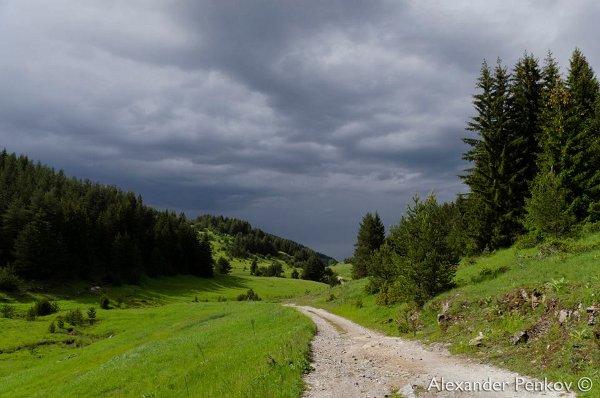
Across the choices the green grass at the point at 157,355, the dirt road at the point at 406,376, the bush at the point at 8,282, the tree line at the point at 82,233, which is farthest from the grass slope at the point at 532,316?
the tree line at the point at 82,233

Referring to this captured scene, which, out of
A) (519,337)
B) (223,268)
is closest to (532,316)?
(519,337)

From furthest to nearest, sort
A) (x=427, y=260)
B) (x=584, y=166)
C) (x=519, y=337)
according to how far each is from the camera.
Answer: (x=584, y=166) < (x=427, y=260) < (x=519, y=337)

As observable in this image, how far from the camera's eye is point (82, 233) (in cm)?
11069

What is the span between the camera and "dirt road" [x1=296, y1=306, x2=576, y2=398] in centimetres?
1232

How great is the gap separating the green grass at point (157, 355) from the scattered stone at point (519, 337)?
9.31m

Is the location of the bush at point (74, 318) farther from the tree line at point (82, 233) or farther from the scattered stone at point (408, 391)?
the scattered stone at point (408, 391)

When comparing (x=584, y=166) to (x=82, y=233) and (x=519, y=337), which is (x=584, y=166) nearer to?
(x=519, y=337)

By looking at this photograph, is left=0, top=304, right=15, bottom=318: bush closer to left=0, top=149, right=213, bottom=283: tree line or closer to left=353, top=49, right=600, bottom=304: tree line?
left=0, top=149, right=213, bottom=283: tree line

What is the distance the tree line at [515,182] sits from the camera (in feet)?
101

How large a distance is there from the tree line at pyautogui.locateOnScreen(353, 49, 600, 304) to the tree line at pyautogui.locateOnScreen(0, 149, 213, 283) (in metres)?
84.9

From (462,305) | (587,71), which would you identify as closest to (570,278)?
(462,305)

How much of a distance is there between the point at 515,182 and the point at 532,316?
30.2m

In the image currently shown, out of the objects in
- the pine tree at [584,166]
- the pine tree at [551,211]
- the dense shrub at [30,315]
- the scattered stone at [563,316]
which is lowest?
the dense shrub at [30,315]

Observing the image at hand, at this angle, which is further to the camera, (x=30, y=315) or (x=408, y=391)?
(x=30, y=315)
